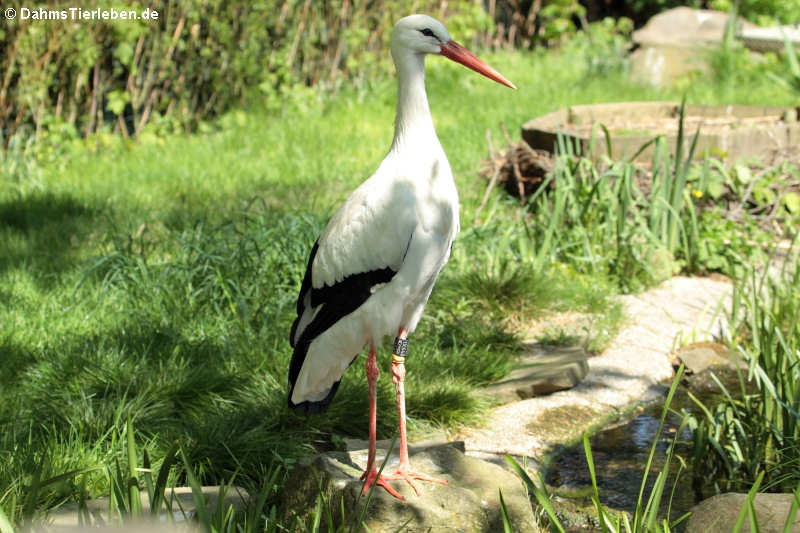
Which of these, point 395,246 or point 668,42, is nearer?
point 395,246

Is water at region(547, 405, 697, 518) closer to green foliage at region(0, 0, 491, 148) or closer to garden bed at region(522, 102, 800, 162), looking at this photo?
garden bed at region(522, 102, 800, 162)

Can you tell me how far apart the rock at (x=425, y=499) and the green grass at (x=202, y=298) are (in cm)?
33

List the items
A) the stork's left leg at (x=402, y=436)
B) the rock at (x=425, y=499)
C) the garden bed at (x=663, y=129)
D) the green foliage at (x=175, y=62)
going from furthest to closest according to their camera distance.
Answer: the green foliage at (x=175, y=62), the garden bed at (x=663, y=129), the stork's left leg at (x=402, y=436), the rock at (x=425, y=499)

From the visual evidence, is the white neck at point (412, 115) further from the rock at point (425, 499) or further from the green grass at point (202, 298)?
the green grass at point (202, 298)

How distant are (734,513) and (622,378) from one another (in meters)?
1.67

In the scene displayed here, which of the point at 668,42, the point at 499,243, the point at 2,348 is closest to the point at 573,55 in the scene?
the point at 668,42

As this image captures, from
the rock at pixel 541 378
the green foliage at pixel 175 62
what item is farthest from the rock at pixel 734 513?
the green foliage at pixel 175 62

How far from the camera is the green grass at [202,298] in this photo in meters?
3.38

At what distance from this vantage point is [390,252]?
2932mm

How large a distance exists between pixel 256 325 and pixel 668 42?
27.1 ft

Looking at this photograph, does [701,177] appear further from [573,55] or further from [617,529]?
[573,55]

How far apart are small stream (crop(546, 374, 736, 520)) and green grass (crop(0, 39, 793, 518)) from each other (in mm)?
483

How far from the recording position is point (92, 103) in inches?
299

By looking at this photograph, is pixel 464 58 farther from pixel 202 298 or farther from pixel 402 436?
pixel 202 298
